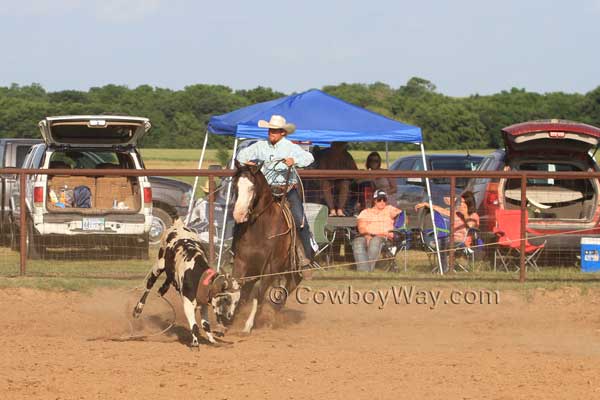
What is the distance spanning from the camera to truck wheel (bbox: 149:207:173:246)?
15.7 meters

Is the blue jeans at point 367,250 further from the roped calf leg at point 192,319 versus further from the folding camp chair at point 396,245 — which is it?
the roped calf leg at point 192,319

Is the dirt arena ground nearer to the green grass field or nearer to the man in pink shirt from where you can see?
the green grass field

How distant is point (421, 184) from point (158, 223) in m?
4.63

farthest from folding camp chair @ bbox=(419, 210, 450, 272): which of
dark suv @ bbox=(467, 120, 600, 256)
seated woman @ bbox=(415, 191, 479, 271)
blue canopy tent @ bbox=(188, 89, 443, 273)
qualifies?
blue canopy tent @ bbox=(188, 89, 443, 273)

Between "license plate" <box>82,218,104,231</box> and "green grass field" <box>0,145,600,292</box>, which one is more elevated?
"license plate" <box>82,218,104,231</box>

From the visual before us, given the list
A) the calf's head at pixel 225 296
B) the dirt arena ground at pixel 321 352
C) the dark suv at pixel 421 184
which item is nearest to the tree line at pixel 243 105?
the dark suv at pixel 421 184

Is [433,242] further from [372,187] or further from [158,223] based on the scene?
[158,223]

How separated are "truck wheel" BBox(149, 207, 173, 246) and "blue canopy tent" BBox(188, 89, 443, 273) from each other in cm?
164

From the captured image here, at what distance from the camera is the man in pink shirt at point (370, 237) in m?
14.1

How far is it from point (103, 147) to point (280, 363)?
7.79 metres

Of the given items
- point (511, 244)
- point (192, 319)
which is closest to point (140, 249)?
point (192, 319)

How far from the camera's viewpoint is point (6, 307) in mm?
12219

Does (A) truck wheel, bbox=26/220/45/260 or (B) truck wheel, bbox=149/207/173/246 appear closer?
(A) truck wheel, bbox=26/220/45/260

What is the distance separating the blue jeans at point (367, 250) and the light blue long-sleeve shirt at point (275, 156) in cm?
323
